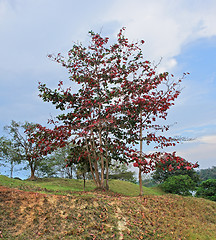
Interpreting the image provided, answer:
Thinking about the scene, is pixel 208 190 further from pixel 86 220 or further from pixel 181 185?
pixel 86 220

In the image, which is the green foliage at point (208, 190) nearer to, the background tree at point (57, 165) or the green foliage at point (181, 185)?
the green foliage at point (181, 185)

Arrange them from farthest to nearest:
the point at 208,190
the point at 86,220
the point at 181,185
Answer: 1. the point at 181,185
2. the point at 208,190
3. the point at 86,220

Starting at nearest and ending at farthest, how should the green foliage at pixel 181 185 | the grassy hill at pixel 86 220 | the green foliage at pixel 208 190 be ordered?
the grassy hill at pixel 86 220 < the green foliage at pixel 208 190 < the green foliage at pixel 181 185

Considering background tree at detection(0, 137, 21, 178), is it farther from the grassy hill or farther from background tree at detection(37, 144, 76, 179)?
the grassy hill

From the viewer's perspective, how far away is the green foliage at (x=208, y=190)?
17.1m

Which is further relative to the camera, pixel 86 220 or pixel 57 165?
pixel 57 165

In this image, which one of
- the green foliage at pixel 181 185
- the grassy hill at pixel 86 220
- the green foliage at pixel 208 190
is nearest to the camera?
the grassy hill at pixel 86 220

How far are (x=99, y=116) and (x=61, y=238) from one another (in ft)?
22.6

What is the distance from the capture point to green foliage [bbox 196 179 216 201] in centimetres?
1710

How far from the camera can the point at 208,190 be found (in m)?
17.3

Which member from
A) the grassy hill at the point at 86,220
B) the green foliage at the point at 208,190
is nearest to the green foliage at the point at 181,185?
the green foliage at the point at 208,190

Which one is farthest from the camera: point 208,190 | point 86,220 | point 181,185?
point 181,185

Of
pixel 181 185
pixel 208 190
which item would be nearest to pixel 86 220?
pixel 208 190

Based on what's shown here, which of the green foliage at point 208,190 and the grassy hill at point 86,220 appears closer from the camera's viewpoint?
the grassy hill at point 86,220
